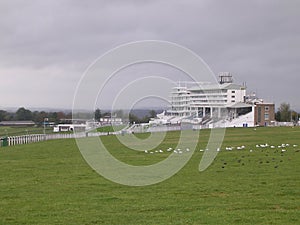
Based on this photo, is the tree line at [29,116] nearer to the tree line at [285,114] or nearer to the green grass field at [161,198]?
the tree line at [285,114]

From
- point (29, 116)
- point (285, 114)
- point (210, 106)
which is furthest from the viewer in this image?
point (285, 114)

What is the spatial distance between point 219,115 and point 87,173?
379 ft

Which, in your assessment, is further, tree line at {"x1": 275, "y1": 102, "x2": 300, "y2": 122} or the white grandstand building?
tree line at {"x1": 275, "y1": 102, "x2": 300, "y2": 122}

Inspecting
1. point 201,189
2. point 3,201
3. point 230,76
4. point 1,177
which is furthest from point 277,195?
point 230,76

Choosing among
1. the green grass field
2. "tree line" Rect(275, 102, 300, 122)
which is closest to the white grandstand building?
"tree line" Rect(275, 102, 300, 122)

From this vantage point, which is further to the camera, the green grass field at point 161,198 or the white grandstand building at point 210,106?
the white grandstand building at point 210,106

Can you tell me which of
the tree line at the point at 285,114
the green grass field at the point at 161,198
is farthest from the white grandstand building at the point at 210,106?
the green grass field at the point at 161,198

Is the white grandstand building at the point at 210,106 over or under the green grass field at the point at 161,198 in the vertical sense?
over

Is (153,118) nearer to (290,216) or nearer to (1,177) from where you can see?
(1,177)

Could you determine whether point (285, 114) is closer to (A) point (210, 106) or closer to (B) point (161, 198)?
(A) point (210, 106)

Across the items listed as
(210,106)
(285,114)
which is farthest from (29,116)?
(285,114)

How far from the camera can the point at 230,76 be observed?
15862 centimetres

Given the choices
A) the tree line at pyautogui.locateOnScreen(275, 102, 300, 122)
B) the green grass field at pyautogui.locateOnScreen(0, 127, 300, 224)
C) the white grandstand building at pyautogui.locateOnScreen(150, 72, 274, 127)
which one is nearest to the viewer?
the green grass field at pyautogui.locateOnScreen(0, 127, 300, 224)

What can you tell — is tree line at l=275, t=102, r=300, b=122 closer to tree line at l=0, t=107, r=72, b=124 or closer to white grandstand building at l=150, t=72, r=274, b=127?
white grandstand building at l=150, t=72, r=274, b=127
